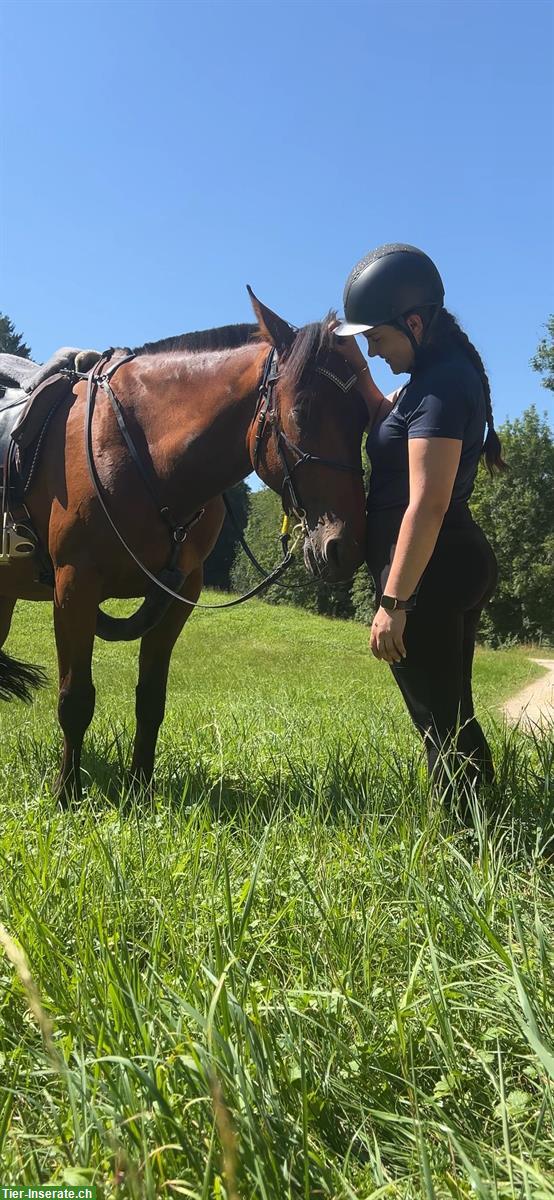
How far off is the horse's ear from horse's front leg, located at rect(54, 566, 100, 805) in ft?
4.42

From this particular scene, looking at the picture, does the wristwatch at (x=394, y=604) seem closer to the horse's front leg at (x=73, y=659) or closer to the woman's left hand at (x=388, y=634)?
the woman's left hand at (x=388, y=634)

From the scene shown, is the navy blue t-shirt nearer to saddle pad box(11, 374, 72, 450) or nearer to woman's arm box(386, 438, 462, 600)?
woman's arm box(386, 438, 462, 600)

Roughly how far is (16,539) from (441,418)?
2381 mm

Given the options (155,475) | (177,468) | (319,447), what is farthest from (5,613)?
(319,447)

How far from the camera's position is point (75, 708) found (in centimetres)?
349

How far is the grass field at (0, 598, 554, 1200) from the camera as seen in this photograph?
1226 millimetres

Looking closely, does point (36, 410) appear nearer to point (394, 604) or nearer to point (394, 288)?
point (394, 288)

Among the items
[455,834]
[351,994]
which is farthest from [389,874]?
[351,994]

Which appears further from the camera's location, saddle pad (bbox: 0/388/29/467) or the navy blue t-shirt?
saddle pad (bbox: 0/388/29/467)

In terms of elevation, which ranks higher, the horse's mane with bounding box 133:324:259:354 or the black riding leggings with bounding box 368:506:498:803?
the horse's mane with bounding box 133:324:259:354

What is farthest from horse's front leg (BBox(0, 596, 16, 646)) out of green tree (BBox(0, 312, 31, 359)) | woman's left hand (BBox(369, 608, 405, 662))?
green tree (BBox(0, 312, 31, 359))

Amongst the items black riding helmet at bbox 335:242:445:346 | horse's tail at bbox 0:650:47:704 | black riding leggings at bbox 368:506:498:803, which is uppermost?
black riding helmet at bbox 335:242:445:346

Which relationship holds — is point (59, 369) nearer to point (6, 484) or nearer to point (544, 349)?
point (6, 484)

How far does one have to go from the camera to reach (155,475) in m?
3.32
